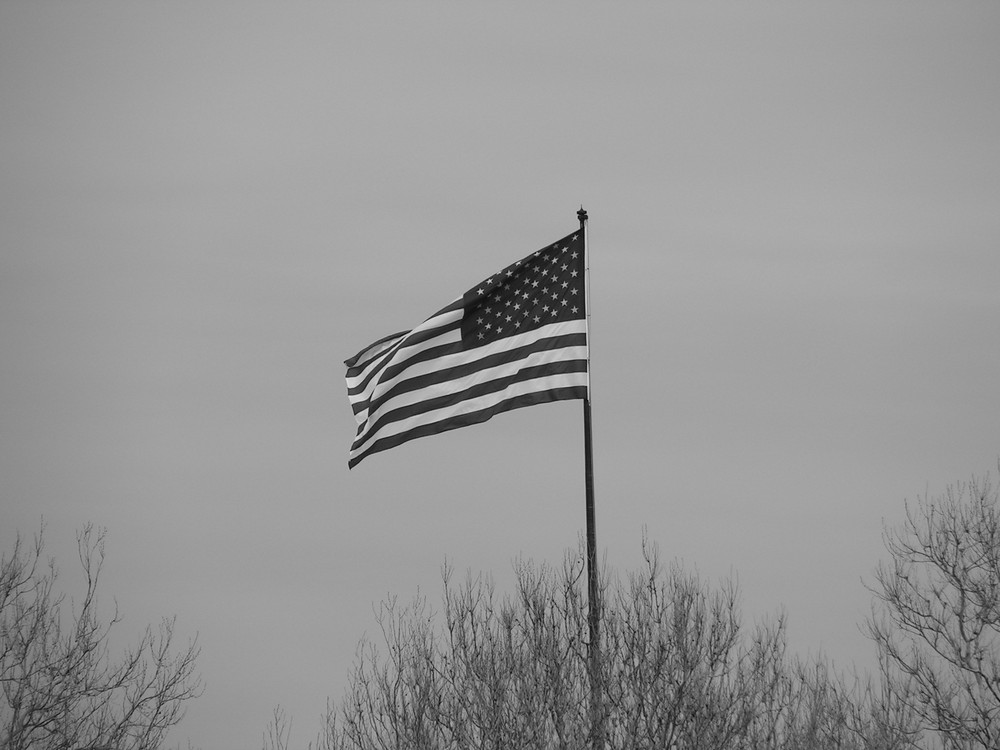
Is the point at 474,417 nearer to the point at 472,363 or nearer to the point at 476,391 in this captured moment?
the point at 476,391

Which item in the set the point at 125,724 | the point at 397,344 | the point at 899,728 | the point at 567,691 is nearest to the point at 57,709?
the point at 125,724

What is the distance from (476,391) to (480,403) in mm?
190

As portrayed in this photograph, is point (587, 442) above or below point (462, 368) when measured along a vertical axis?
below

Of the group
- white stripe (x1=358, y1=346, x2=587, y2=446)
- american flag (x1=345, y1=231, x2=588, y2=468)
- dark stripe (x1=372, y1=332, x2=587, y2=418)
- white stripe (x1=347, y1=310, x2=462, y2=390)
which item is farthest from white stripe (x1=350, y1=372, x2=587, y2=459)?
white stripe (x1=347, y1=310, x2=462, y2=390)

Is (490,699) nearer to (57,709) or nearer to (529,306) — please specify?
(529,306)

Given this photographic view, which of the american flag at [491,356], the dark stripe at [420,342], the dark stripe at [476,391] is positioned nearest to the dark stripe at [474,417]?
the american flag at [491,356]

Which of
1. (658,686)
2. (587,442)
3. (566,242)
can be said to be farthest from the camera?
(658,686)

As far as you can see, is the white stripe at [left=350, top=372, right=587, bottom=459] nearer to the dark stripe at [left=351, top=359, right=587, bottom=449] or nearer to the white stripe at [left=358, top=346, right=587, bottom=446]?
the dark stripe at [left=351, top=359, right=587, bottom=449]

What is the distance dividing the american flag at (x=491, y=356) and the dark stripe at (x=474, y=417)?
0.01 metres

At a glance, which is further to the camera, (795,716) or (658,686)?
(795,716)

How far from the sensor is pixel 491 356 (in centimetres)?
1407

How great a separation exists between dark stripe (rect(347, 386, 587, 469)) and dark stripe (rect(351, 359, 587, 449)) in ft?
0.66

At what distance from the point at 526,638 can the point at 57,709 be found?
10.9m

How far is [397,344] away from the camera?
1495cm
